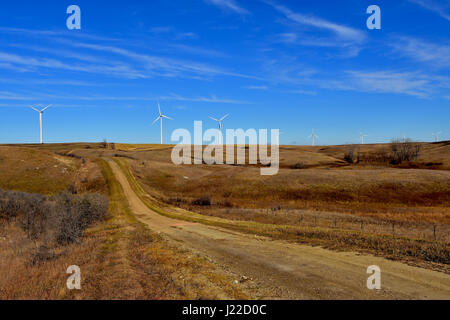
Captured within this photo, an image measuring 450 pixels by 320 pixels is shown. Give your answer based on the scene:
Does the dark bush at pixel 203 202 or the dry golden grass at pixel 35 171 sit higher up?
the dry golden grass at pixel 35 171

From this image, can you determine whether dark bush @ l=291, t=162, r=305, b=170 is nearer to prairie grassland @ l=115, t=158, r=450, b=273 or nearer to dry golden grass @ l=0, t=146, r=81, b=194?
dry golden grass @ l=0, t=146, r=81, b=194

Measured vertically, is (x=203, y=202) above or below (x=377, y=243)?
below

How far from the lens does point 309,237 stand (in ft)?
76.9

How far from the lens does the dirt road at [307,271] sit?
12250 millimetres

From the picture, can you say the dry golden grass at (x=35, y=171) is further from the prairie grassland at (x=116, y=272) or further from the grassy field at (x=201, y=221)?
the prairie grassland at (x=116, y=272)

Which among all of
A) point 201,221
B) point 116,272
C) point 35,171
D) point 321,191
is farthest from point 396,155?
point 116,272

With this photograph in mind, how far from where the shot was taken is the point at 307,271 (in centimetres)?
1518

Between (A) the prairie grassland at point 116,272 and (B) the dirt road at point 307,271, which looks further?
(A) the prairie grassland at point 116,272

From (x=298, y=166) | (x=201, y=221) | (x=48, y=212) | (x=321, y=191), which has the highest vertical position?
(x=298, y=166)

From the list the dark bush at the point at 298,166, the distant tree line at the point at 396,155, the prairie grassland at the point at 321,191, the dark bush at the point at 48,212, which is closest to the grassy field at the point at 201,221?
the prairie grassland at the point at 321,191

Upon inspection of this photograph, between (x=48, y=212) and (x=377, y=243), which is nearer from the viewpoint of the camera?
(x=377, y=243)

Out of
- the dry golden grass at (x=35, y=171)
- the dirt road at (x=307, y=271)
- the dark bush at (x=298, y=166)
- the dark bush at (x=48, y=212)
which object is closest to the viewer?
the dirt road at (x=307, y=271)

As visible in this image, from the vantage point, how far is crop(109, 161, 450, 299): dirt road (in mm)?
12250

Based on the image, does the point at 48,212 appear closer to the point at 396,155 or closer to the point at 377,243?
the point at 377,243
